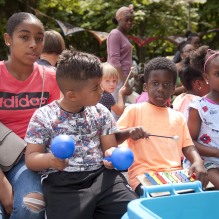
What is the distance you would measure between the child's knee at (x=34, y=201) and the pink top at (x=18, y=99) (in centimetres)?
57

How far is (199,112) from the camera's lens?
2365mm

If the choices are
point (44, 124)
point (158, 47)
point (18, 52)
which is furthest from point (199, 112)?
point (158, 47)

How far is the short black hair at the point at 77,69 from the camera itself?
1.88 m

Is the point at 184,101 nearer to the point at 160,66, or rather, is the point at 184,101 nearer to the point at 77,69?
the point at 160,66

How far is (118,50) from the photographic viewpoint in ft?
14.5

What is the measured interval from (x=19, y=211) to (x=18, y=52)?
46.8 inches

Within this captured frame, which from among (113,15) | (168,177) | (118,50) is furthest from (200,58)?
(113,15)

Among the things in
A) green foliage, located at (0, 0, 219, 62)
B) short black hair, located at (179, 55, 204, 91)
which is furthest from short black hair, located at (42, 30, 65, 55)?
green foliage, located at (0, 0, 219, 62)

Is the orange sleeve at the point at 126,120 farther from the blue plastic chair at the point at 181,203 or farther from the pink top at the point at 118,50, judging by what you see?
the pink top at the point at 118,50

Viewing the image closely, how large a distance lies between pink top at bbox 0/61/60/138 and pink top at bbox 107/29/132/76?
224 centimetres

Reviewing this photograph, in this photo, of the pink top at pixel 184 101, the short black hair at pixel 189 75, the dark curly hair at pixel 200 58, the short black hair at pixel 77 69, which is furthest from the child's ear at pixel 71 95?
the short black hair at pixel 189 75

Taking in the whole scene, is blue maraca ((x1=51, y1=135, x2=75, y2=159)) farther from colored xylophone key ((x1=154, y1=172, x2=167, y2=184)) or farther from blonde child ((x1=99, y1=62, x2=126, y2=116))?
blonde child ((x1=99, y1=62, x2=126, y2=116))

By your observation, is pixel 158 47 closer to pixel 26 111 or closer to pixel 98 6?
pixel 98 6

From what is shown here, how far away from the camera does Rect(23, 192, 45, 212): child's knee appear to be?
5.71 ft
